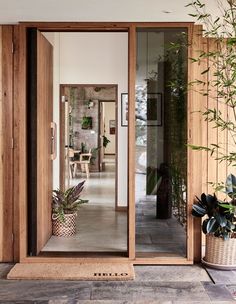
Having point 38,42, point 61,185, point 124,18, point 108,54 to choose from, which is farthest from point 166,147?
point 108,54

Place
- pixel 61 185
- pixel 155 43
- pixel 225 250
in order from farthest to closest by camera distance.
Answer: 1. pixel 61 185
2. pixel 155 43
3. pixel 225 250

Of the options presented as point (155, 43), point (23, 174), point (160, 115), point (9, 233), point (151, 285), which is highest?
point (155, 43)

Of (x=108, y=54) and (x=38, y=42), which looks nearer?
(x=38, y=42)

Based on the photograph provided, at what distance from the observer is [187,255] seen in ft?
15.0

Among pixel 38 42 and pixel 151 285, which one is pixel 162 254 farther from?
pixel 38 42

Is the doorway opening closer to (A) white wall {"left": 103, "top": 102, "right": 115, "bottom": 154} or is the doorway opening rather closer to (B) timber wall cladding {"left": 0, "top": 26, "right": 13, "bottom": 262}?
(B) timber wall cladding {"left": 0, "top": 26, "right": 13, "bottom": 262}

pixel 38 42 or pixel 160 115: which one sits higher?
pixel 38 42

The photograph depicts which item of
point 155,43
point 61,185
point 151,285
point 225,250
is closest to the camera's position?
point 151,285

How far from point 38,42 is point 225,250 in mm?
2908

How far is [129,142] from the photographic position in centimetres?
457

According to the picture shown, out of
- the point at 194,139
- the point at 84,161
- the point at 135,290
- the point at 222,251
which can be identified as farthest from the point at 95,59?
the point at 84,161

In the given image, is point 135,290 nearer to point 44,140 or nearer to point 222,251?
point 222,251

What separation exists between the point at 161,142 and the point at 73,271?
5.30 feet

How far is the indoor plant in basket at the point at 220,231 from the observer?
14.0 ft
